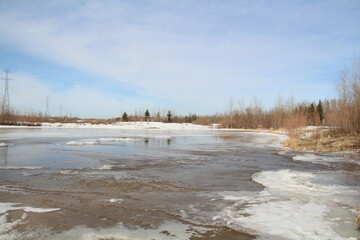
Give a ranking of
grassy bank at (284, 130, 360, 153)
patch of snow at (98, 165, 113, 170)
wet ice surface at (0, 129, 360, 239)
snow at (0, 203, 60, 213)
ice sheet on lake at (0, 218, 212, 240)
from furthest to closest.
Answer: grassy bank at (284, 130, 360, 153) → patch of snow at (98, 165, 113, 170) → snow at (0, 203, 60, 213) → wet ice surface at (0, 129, 360, 239) → ice sheet on lake at (0, 218, 212, 240)

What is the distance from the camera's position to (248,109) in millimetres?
81062

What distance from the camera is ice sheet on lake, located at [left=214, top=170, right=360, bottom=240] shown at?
4.40m

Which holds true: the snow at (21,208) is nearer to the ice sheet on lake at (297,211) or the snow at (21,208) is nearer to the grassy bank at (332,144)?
the ice sheet on lake at (297,211)

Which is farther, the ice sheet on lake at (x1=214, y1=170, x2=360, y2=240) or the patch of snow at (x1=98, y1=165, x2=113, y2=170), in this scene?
the patch of snow at (x1=98, y1=165, x2=113, y2=170)

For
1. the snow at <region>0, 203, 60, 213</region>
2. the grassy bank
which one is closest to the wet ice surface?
the snow at <region>0, 203, 60, 213</region>

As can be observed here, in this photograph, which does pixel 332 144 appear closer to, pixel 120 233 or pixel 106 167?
pixel 106 167

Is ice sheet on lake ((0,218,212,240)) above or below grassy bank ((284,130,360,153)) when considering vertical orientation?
below

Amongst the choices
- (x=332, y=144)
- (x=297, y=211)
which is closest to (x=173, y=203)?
(x=297, y=211)

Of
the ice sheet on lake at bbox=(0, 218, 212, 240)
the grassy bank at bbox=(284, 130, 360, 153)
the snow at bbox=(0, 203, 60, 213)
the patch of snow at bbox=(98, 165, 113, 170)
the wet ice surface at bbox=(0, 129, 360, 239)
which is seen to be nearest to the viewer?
the ice sheet on lake at bbox=(0, 218, 212, 240)

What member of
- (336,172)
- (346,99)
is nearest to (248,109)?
(346,99)

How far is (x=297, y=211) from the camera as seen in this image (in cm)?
538

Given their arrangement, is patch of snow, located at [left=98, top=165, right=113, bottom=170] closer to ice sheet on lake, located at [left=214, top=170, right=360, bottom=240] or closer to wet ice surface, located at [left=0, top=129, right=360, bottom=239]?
wet ice surface, located at [left=0, top=129, right=360, bottom=239]

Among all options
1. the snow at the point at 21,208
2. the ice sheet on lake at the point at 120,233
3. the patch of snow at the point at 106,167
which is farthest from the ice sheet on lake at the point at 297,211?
the patch of snow at the point at 106,167

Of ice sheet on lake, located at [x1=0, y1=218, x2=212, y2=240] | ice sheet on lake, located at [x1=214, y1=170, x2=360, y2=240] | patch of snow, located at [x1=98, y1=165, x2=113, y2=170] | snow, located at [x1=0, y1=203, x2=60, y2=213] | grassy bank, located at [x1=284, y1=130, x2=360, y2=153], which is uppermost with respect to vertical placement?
grassy bank, located at [x1=284, y1=130, x2=360, y2=153]
